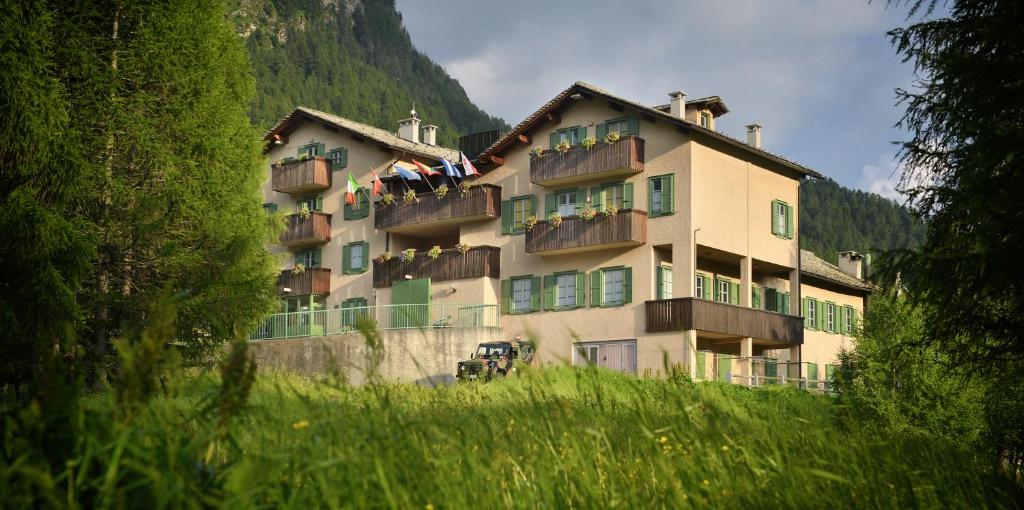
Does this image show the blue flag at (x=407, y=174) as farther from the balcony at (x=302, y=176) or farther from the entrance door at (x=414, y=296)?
the balcony at (x=302, y=176)

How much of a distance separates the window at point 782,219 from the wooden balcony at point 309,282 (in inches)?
662

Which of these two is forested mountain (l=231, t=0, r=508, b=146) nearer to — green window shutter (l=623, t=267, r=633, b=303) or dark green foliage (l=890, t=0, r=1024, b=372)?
green window shutter (l=623, t=267, r=633, b=303)

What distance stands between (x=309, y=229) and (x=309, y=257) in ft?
5.48

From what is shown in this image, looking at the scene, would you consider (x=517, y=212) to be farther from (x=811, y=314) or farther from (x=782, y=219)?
(x=811, y=314)

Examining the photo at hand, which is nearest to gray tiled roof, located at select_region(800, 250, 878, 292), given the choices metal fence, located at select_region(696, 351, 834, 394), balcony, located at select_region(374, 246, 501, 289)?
metal fence, located at select_region(696, 351, 834, 394)

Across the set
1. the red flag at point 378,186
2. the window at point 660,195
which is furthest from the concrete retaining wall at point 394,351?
the red flag at point 378,186

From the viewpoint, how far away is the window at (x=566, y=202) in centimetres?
3903


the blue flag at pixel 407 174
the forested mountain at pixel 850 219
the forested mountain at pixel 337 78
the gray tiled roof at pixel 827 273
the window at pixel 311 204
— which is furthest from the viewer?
the forested mountain at pixel 337 78

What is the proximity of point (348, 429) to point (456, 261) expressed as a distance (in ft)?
116

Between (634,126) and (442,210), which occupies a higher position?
(634,126)

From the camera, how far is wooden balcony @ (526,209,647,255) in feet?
120

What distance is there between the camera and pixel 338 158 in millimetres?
46219

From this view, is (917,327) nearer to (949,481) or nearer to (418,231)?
(418,231)

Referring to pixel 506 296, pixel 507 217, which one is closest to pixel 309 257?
pixel 507 217
